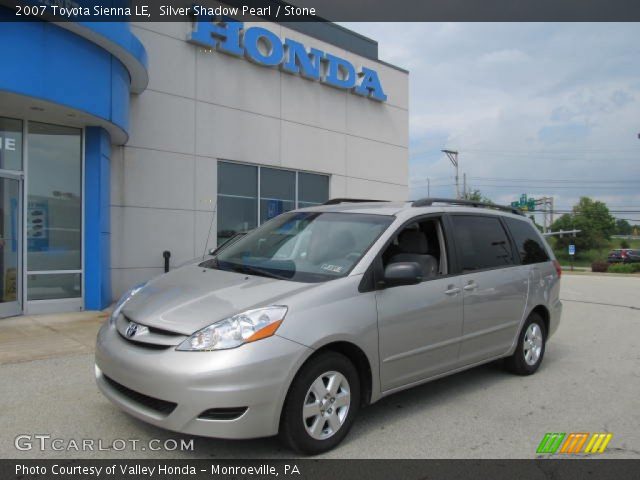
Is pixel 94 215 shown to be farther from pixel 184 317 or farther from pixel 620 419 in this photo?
pixel 620 419

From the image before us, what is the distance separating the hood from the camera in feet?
11.1

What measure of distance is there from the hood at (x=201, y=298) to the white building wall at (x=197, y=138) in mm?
6795

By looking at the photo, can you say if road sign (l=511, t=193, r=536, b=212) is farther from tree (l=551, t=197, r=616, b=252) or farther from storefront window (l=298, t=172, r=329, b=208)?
storefront window (l=298, t=172, r=329, b=208)

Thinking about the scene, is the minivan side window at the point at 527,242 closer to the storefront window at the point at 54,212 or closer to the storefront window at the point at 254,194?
the storefront window at the point at 54,212

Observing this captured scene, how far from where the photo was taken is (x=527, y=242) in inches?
238

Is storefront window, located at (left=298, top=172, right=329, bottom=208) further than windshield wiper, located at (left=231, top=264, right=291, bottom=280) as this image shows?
Yes

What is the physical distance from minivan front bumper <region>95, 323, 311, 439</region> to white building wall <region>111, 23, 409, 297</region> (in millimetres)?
→ 7616

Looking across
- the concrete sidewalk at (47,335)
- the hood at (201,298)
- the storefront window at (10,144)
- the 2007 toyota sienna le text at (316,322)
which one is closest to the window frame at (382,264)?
the 2007 toyota sienna le text at (316,322)

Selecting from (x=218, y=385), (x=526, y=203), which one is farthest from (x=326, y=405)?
(x=526, y=203)

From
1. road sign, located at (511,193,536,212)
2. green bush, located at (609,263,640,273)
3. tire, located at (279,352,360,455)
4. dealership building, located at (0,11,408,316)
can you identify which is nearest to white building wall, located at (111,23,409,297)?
dealership building, located at (0,11,408,316)

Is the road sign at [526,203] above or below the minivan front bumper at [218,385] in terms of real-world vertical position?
above

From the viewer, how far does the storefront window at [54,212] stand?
28.3ft

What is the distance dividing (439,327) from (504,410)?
1000 millimetres

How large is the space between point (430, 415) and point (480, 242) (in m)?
1.81
